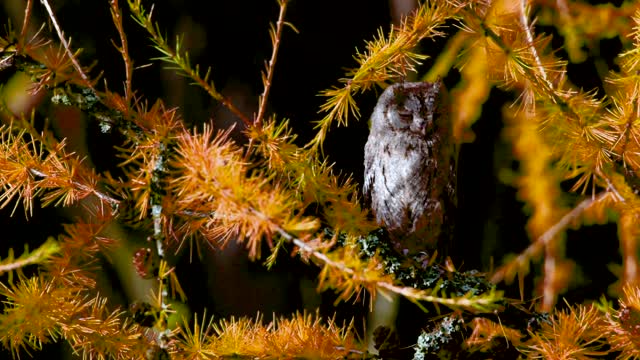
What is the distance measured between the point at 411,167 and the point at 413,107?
0.22 feet

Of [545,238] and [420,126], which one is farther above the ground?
[420,126]

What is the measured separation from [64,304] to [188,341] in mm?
88

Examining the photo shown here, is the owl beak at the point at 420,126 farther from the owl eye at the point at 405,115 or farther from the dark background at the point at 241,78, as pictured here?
the dark background at the point at 241,78

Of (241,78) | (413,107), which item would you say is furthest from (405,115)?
(241,78)

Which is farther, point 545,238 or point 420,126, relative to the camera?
point 545,238

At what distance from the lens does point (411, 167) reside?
587 millimetres

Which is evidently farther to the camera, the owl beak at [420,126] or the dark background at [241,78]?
the dark background at [241,78]

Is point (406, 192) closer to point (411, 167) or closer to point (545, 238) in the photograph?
point (411, 167)

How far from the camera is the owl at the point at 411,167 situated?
0.59 m

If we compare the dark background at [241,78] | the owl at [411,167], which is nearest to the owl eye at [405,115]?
the owl at [411,167]

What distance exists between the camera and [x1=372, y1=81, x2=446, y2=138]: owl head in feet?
1.98

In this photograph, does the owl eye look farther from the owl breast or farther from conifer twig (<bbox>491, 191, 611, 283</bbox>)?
conifer twig (<bbox>491, 191, 611, 283</bbox>)

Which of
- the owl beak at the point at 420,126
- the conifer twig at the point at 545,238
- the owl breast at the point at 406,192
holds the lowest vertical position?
the conifer twig at the point at 545,238

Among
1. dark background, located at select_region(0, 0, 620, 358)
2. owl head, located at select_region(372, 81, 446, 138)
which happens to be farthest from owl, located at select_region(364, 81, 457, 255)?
dark background, located at select_region(0, 0, 620, 358)
